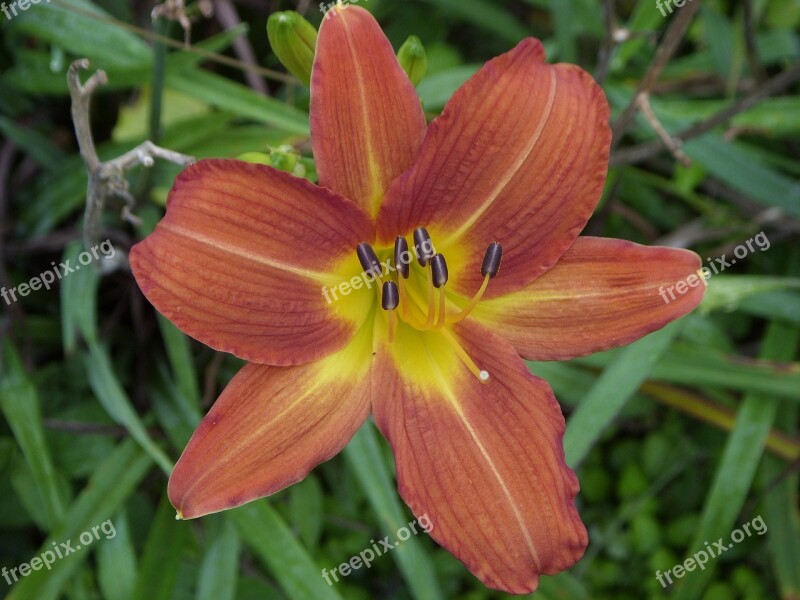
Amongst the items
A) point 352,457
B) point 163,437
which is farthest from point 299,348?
point 163,437

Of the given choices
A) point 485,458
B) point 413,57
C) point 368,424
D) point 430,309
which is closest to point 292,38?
point 413,57

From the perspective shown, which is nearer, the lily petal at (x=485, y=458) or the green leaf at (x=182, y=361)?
the lily petal at (x=485, y=458)

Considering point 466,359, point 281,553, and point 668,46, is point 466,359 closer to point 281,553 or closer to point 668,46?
point 281,553

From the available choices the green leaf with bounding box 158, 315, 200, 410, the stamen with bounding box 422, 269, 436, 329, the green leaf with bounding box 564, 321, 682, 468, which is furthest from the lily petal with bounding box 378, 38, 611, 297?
the green leaf with bounding box 158, 315, 200, 410

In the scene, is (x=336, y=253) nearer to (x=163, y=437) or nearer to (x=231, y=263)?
(x=231, y=263)

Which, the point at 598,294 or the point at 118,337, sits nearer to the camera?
the point at 598,294

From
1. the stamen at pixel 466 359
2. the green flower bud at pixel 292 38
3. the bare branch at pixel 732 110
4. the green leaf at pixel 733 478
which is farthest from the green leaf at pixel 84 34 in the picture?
the green leaf at pixel 733 478

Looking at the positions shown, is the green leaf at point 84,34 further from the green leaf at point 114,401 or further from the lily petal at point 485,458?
the lily petal at point 485,458
